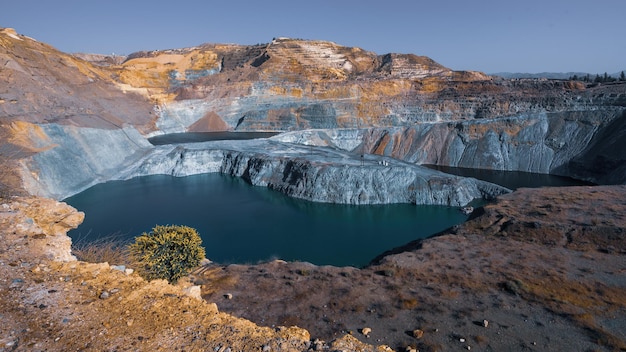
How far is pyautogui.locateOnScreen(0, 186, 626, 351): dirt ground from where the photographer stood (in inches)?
320

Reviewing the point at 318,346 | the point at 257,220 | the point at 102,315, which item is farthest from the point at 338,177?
the point at 102,315

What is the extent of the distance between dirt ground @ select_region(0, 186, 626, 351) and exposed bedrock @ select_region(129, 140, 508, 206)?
12780 millimetres

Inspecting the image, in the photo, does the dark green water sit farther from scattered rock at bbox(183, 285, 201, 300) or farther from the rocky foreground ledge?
the rocky foreground ledge

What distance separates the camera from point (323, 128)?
68688 millimetres

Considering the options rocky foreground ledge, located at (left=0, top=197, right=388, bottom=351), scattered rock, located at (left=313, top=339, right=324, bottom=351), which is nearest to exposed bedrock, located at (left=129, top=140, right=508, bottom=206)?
rocky foreground ledge, located at (left=0, top=197, right=388, bottom=351)

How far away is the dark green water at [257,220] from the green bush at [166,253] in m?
10.5

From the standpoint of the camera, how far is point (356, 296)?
15531 millimetres

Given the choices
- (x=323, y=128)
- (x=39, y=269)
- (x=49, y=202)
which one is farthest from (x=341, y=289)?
(x=323, y=128)

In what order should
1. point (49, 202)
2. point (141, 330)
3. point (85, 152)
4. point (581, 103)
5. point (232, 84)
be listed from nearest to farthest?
point (141, 330), point (49, 202), point (85, 152), point (581, 103), point (232, 84)

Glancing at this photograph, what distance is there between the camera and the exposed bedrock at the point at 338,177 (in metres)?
39.1

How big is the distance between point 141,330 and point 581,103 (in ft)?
214

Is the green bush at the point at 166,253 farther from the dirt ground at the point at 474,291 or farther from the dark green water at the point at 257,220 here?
the dark green water at the point at 257,220

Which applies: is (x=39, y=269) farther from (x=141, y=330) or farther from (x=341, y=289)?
(x=341, y=289)

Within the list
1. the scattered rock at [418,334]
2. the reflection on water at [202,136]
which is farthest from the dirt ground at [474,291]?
the reflection on water at [202,136]
